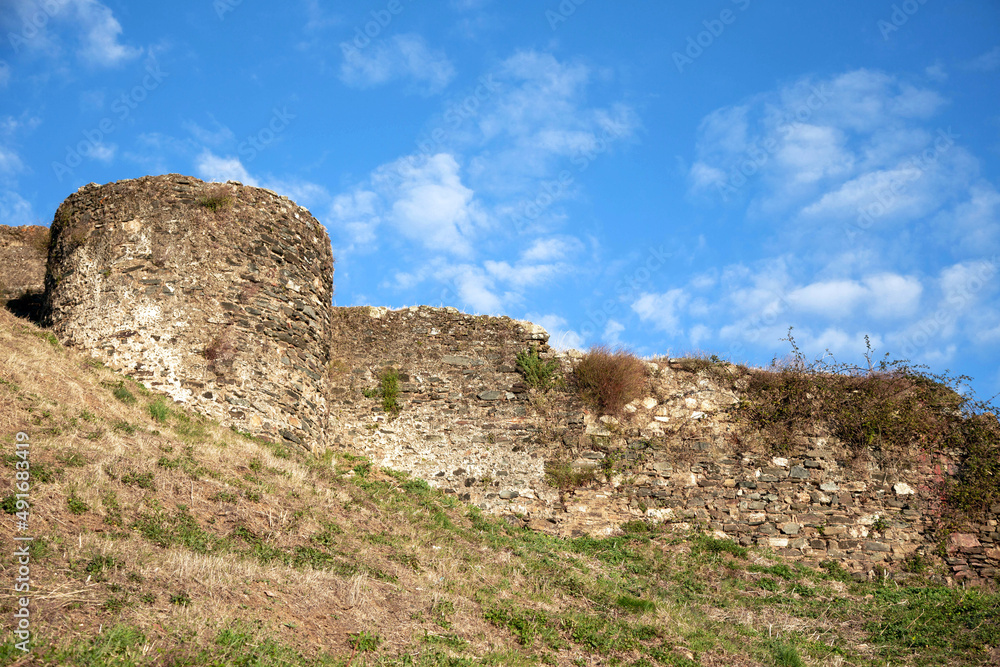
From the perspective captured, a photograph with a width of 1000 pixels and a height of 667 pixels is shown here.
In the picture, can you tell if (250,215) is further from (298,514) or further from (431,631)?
(431,631)

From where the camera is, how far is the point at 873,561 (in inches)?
485

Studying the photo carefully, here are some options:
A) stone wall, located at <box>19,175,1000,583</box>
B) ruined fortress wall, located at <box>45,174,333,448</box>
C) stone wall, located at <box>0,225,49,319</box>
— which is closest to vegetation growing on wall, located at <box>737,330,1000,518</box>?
stone wall, located at <box>19,175,1000,583</box>

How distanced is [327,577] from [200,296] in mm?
7015

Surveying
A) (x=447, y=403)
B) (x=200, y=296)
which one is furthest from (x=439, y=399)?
(x=200, y=296)

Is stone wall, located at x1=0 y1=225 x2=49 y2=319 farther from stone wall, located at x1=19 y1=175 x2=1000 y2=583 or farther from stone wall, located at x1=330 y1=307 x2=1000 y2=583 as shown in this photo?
stone wall, located at x1=330 y1=307 x2=1000 y2=583

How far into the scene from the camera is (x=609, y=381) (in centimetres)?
1428

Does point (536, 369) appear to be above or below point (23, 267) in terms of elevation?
below

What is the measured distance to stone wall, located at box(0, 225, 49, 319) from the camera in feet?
51.4

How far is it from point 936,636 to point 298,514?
8558 millimetres

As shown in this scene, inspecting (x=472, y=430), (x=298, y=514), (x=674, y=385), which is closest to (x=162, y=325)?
(x=298, y=514)

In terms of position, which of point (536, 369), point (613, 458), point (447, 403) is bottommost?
point (613, 458)

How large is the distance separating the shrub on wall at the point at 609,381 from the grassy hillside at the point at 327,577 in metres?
2.76

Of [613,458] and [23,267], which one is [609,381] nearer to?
[613,458]

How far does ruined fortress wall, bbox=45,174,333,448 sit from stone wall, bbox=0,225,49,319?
2796 millimetres
